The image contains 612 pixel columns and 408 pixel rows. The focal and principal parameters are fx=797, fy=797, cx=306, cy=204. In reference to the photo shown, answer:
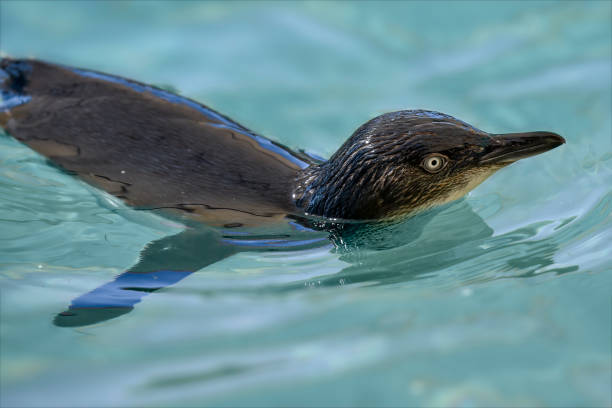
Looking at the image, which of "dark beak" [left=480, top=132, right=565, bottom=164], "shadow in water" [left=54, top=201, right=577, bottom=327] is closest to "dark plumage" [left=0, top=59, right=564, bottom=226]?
"dark beak" [left=480, top=132, right=565, bottom=164]

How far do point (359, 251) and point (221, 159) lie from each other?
1163 mm

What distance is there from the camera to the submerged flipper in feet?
14.4

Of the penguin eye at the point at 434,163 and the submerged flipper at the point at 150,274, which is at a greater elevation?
the penguin eye at the point at 434,163

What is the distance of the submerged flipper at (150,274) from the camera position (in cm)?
440

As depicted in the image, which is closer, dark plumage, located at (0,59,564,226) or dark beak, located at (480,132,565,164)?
dark beak, located at (480,132,565,164)

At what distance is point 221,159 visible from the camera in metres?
5.51

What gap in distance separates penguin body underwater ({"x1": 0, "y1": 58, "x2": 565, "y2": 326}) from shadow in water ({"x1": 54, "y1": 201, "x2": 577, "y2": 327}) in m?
0.03

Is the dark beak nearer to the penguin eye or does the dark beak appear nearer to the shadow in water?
the penguin eye

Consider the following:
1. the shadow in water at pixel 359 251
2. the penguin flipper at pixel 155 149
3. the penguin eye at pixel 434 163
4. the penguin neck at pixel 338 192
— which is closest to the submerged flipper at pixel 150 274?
the shadow in water at pixel 359 251

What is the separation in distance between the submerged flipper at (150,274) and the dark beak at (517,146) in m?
1.77

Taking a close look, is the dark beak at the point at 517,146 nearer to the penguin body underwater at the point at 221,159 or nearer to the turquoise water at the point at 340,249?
the penguin body underwater at the point at 221,159

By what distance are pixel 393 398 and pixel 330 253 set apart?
60.3 inches

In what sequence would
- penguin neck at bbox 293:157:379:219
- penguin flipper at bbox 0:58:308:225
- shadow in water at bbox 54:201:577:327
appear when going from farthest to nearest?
penguin flipper at bbox 0:58:308:225
penguin neck at bbox 293:157:379:219
shadow in water at bbox 54:201:577:327

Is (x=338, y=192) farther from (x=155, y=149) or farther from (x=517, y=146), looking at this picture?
(x=155, y=149)
